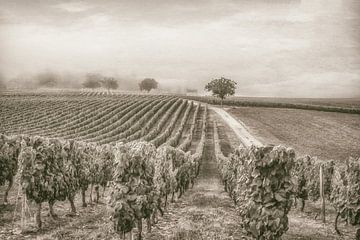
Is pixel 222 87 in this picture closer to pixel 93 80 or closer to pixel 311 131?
pixel 311 131

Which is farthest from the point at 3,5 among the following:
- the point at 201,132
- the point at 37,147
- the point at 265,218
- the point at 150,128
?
the point at 265,218

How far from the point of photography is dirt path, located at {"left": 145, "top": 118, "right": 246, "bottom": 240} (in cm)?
1848

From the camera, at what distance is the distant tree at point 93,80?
6034 inches

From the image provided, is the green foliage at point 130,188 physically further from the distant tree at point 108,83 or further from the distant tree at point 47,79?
the distant tree at point 108,83

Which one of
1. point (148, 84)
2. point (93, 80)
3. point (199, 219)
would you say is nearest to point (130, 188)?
point (199, 219)

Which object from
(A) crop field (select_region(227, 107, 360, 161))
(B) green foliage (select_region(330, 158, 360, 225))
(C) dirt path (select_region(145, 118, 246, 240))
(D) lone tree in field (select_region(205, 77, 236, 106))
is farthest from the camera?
(D) lone tree in field (select_region(205, 77, 236, 106))

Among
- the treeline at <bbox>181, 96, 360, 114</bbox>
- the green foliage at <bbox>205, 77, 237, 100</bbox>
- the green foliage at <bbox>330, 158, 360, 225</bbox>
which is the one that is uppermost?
the green foliage at <bbox>205, 77, 237, 100</bbox>

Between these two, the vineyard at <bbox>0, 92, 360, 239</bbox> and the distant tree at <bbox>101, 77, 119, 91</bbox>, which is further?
the distant tree at <bbox>101, 77, 119, 91</bbox>

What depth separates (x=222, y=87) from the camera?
11556cm

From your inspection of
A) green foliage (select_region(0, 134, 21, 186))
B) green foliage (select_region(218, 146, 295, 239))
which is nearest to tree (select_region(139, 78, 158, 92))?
green foliage (select_region(0, 134, 21, 186))

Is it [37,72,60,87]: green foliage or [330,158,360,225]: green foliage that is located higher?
[37,72,60,87]: green foliage

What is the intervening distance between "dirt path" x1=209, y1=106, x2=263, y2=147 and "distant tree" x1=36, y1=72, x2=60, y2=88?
54853 millimetres

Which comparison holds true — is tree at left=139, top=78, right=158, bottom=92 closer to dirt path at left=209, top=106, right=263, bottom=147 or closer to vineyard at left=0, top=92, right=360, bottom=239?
dirt path at left=209, top=106, right=263, bottom=147

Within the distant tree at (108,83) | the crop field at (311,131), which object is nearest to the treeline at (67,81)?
the distant tree at (108,83)
